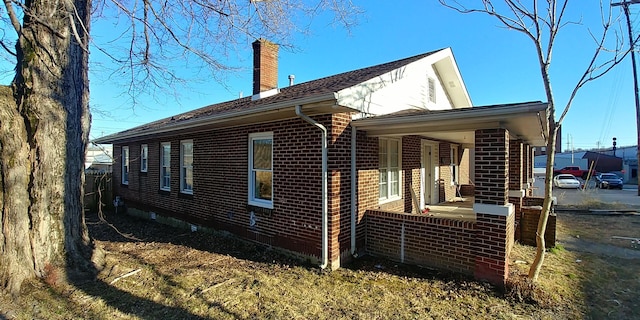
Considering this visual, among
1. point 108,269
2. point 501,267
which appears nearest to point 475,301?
point 501,267

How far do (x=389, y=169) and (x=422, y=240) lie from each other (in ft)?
7.49

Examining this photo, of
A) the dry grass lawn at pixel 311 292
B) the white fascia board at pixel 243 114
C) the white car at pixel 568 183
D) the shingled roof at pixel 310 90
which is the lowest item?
the dry grass lawn at pixel 311 292

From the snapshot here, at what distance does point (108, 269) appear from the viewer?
203 inches

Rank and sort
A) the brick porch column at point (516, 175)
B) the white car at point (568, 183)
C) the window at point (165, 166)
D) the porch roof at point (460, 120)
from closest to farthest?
the porch roof at point (460, 120) → the brick porch column at point (516, 175) → the window at point (165, 166) → the white car at point (568, 183)

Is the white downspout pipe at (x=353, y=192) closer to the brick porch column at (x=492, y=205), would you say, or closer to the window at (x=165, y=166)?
the brick porch column at (x=492, y=205)

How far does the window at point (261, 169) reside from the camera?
22.8 feet

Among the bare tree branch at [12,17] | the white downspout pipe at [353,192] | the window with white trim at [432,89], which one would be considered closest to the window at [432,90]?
the window with white trim at [432,89]

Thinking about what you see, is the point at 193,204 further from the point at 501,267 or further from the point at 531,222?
the point at 531,222

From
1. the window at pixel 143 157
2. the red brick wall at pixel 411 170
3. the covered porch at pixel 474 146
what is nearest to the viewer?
the covered porch at pixel 474 146

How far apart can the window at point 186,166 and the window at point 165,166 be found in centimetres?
104

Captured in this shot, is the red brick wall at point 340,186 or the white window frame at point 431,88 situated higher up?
the white window frame at point 431,88

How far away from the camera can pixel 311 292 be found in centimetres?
479

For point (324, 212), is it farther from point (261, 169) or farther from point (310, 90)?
point (310, 90)

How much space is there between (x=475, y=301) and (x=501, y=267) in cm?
78
